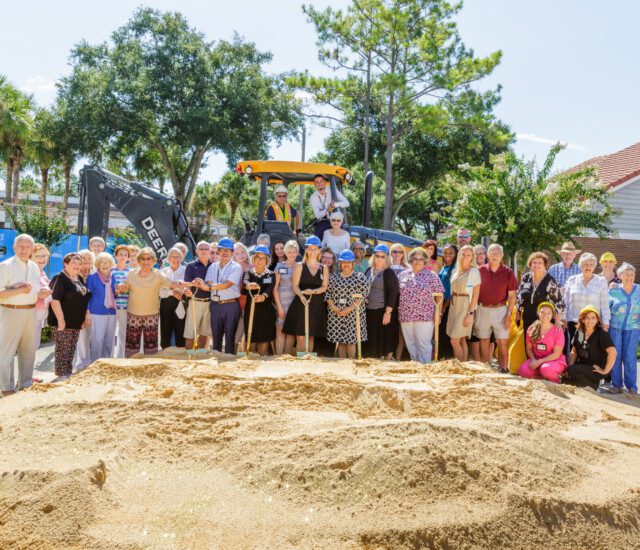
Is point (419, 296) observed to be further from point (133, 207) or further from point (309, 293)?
point (133, 207)

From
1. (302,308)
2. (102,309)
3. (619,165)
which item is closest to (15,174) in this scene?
(619,165)

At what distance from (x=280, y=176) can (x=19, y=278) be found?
16.1ft

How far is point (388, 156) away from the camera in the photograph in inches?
934

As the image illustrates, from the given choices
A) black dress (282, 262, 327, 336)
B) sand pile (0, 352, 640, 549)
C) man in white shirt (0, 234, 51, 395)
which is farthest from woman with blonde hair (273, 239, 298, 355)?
man in white shirt (0, 234, 51, 395)

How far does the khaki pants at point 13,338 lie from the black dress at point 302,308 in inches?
114

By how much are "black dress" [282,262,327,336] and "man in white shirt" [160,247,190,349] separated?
4.67ft

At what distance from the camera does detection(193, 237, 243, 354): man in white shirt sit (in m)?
8.24

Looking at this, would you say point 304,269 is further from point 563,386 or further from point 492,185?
point 492,185

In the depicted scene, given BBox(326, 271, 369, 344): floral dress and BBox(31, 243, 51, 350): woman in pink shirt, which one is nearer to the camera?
BBox(31, 243, 51, 350): woman in pink shirt

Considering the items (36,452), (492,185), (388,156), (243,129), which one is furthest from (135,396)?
(243,129)

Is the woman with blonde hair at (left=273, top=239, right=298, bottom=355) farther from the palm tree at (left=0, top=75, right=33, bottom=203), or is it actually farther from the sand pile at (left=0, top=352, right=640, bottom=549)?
the palm tree at (left=0, top=75, right=33, bottom=203)

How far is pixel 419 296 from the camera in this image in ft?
26.9

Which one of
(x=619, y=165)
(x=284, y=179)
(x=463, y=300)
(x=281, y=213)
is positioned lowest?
(x=463, y=300)

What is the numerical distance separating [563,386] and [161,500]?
4854mm
